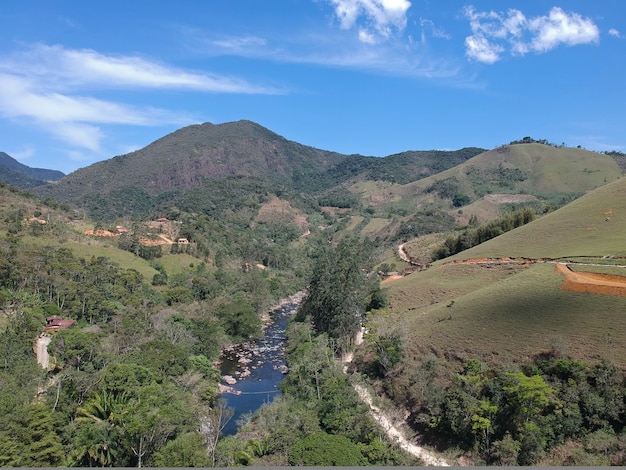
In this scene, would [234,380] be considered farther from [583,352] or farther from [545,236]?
[545,236]

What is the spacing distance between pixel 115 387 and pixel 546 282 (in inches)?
1830

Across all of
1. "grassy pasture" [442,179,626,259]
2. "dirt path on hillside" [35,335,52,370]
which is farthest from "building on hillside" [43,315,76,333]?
"grassy pasture" [442,179,626,259]

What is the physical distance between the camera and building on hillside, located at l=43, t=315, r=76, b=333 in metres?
58.6

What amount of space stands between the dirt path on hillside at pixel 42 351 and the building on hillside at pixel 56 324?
2409 millimetres

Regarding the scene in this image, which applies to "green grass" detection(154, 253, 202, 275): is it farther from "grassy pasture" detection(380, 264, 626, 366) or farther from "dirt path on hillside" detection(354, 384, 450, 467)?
"dirt path on hillside" detection(354, 384, 450, 467)

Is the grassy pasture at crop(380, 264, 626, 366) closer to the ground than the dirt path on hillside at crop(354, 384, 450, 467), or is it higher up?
higher up

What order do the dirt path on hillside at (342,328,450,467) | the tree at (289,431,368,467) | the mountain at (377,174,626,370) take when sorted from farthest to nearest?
the mountain at (377,174,626,370), the dirt path on hillside at (342,328,450,467), the tree at (289,431,368,467)

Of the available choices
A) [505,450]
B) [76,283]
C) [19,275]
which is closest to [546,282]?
[505,450]

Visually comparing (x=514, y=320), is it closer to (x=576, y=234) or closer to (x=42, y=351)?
(x=576, y=234)

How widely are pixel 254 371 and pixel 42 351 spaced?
2574cm

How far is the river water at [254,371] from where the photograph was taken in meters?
51.7

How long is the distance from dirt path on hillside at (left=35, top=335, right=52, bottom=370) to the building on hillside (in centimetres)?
241

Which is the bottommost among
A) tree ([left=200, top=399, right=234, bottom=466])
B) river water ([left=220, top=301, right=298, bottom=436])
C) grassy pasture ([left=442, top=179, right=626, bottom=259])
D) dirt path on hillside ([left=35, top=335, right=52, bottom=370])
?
river water ([left=220, top=301, right=298, bottom=436])

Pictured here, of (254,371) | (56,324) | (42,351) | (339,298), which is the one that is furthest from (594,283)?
(56,324)
